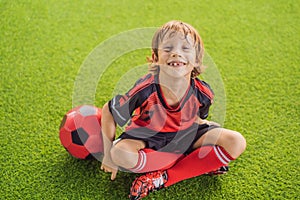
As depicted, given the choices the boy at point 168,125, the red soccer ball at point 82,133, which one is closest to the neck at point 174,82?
the boy at point 168,125

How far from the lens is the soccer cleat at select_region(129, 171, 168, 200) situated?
1.32 meters

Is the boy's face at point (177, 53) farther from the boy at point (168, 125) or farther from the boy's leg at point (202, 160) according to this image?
the boy's leg at point (202, 160)

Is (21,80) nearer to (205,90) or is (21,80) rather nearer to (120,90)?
(120,90)

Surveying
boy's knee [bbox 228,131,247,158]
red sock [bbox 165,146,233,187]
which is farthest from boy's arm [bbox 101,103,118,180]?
boy's knee [bbox 228,131,247,158]

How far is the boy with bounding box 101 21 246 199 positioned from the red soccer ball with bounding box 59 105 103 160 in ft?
0.11

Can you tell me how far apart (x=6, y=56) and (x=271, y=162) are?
1196 millimetres

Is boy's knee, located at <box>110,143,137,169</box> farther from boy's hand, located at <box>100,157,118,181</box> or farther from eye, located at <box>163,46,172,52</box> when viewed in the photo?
eye, located at <box>163,46,172,52</box>

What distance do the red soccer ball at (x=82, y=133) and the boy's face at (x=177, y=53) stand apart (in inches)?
12.5

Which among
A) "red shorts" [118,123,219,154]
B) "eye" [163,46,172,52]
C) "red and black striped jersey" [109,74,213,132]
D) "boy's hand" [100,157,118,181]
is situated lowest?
"boy's hand" [100,157,118,181]

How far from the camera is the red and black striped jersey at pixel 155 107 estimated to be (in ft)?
4.14

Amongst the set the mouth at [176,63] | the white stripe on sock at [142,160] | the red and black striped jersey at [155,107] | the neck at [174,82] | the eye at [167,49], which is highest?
the eye at [167,49]

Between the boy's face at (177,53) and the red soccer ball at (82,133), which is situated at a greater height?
the boy's face at (177,53)

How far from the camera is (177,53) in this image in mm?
1194

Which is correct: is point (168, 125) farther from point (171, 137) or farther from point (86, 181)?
point (86, 181)
